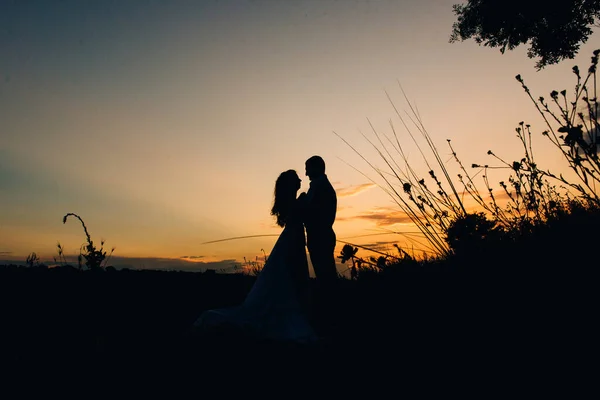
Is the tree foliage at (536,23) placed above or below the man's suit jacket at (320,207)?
above

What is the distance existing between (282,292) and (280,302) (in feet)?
0.51

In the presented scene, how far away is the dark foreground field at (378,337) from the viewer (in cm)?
267

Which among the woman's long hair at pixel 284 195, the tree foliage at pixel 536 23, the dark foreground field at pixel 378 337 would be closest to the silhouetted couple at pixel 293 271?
the woman's long hair at pixel 284 195

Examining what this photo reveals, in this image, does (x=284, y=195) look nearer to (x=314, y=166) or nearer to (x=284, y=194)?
(x=284, y=194)

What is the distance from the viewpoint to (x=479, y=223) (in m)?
4.07

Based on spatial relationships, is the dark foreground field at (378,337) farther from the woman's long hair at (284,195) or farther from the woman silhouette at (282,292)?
the woman's long hair at (284,195)

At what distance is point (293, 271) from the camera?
19.4 ft

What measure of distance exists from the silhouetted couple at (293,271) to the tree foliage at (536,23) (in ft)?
24.4

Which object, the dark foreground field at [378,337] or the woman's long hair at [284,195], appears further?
the woman's long hair at [284,195]

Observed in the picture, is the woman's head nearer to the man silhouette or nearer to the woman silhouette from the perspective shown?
the woman silhouette

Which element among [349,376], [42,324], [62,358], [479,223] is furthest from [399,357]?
[42,324]

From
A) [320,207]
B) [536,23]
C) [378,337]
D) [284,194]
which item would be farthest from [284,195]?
[536,23]

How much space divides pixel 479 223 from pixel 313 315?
2904mm

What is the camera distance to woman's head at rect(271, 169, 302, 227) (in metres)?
6.42
